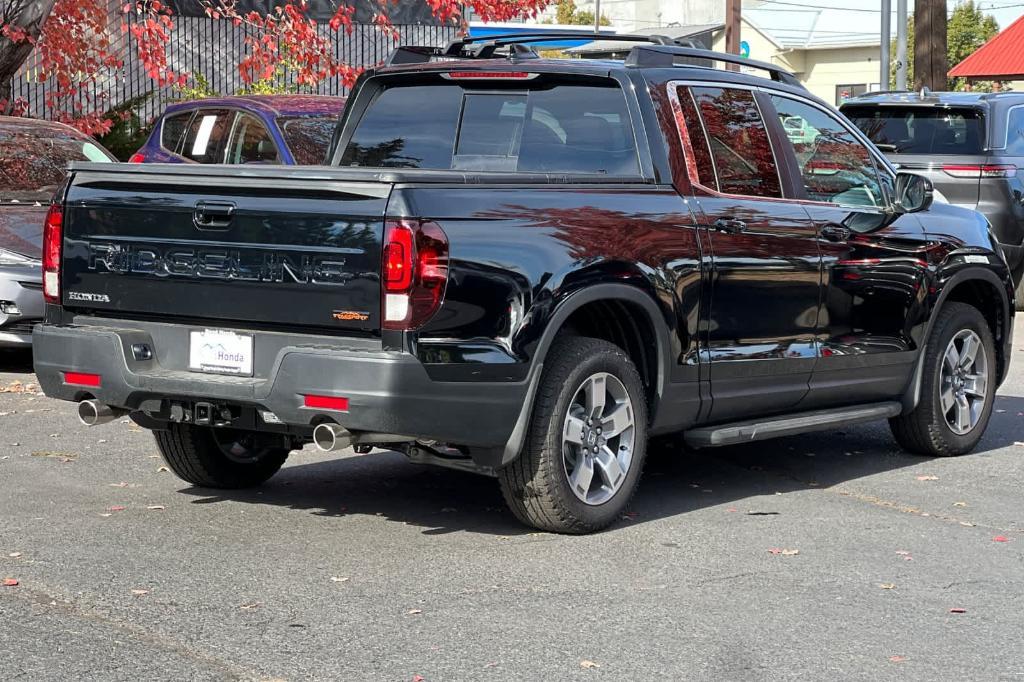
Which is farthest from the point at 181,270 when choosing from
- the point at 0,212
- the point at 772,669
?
the point at 0,212

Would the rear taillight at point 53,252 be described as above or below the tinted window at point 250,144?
below

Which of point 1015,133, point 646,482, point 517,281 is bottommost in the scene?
point 646,482

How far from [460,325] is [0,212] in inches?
272

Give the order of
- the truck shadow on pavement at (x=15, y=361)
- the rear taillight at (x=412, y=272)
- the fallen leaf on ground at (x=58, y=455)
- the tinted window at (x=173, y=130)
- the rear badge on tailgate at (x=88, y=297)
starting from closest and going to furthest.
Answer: the rear taillight at (x=412, y=272) < the rear badge on tailgate at (x=88, y=297) < the fallen leaf on ground at (x=58, y=455) < the truck shadow on pavement at (x=15, y=361) < the tinted window at (x=173, y=130)

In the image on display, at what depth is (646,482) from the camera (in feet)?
25.6

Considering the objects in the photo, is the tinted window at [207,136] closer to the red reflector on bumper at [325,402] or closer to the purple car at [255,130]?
the purple car at [255,130]

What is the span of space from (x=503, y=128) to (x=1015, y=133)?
915cm

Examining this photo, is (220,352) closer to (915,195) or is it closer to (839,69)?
(915,195)

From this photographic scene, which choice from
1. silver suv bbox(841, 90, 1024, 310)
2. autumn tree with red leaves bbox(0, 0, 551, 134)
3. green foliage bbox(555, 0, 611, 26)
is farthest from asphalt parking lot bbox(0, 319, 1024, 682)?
green foliage bbox(555, 0, 611, 26)

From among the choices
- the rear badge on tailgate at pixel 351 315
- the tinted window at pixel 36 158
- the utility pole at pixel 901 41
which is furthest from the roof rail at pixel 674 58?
the utility pole at pixel 901 41

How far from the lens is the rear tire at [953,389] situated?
27.8 ft

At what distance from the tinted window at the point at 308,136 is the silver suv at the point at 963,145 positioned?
5009 millimetres

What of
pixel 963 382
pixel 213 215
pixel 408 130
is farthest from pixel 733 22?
pixel 213 215

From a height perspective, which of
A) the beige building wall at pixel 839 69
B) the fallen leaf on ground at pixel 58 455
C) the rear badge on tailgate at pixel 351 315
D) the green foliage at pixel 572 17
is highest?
the green foliage at pixel 572 17
